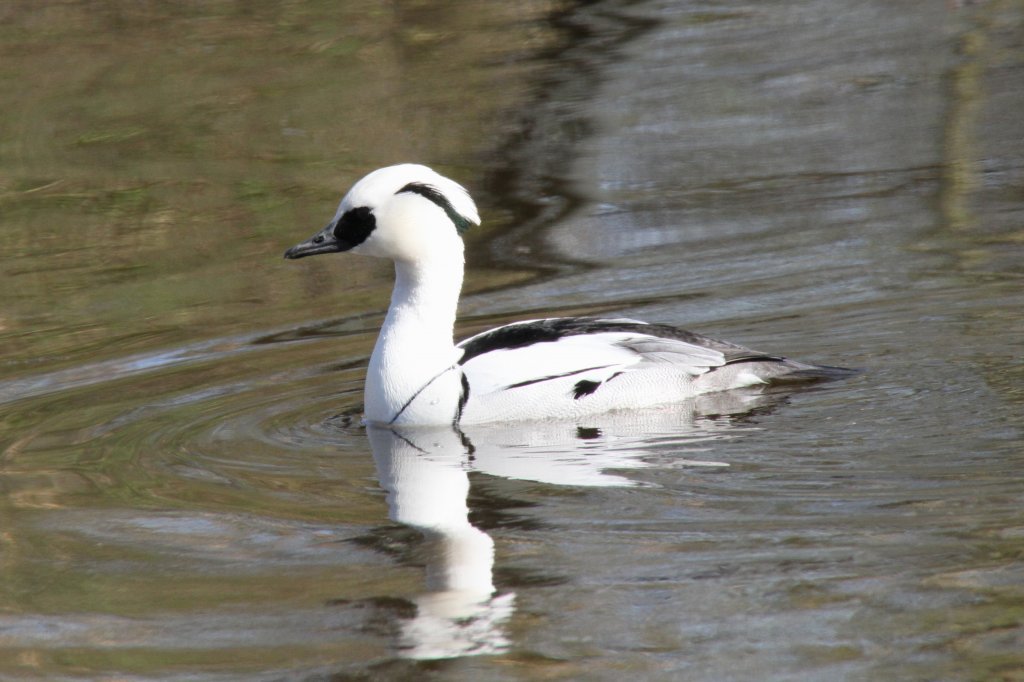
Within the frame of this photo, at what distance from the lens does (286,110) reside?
14.9 meters

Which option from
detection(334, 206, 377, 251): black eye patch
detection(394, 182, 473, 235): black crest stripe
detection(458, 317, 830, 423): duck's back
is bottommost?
detection(458, 317, 830, 423): duck's back

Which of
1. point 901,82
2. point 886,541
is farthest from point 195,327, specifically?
point 901,82

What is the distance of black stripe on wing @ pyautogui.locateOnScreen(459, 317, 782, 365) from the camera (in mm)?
7504

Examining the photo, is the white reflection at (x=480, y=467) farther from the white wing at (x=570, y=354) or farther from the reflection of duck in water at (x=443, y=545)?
the white wing at (x=570, y=354)

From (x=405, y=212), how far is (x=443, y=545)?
6.67 ft

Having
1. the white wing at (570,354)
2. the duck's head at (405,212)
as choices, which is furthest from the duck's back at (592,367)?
the duck's head at (405,212)

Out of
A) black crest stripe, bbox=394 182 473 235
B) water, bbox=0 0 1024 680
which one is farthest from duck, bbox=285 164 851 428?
water, bbox=0 0 1024 680

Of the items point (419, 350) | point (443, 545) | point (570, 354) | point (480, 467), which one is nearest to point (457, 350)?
point (419, 350)

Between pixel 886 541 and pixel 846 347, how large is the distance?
2.78 m

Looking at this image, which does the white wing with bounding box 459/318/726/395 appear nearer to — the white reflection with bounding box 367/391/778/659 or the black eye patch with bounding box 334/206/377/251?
the white reflection with bounding box 367/391/778/659

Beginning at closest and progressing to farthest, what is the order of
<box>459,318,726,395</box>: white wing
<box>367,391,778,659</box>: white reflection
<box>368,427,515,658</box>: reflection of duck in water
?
<box>368,427,515,658</box>: reflection of duck in water < <box>367,391,778,659</box>: white reflection < <box>459,318,726,395</box>: white wing

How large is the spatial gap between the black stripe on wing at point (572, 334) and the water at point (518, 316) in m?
0.31

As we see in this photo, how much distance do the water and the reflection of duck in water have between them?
0.02m

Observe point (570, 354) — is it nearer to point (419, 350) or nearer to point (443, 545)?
point (419, 350)
